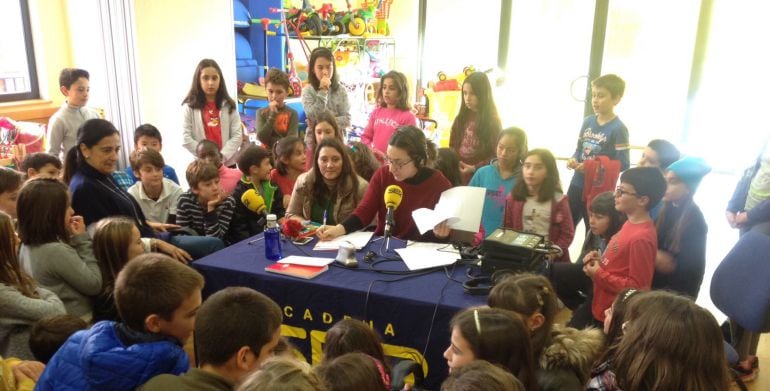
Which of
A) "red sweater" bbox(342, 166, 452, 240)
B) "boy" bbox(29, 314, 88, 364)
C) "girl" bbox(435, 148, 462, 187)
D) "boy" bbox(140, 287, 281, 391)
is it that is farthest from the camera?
"girl" bbox(435, 148, 462, 187)

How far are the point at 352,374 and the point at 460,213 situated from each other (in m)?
1.41

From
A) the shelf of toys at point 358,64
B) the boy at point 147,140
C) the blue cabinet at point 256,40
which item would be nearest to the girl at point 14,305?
the boy at point 147,140

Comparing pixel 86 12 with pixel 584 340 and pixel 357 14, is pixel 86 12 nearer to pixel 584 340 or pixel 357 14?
pixel 357 14

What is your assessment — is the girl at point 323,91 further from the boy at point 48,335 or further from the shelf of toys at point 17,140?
the boy at point 48,335

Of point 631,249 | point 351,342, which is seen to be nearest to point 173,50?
point 351,342

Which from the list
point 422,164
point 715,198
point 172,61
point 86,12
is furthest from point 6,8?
point 715,198

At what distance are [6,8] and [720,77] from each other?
25.6ft

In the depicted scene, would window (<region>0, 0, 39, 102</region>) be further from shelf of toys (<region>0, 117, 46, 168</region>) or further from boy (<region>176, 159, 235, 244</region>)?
boy (<region>176, 159, 235, 244</region>)

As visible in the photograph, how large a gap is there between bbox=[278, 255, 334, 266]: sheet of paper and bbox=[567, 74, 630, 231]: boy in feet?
6.35

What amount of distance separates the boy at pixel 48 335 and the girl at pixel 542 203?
2.14 metres

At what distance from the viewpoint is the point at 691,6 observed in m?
7.01

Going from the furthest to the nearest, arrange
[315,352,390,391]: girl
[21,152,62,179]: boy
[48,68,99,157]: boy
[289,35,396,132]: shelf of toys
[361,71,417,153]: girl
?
[289,35,396,132]: shelf of toys
[361,71,417,153]: girl
[48,68,99,157]: boy
[21,152,62,179]: boy
[315,352,390,391]: girl

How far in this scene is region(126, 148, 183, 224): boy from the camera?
3.37 meters

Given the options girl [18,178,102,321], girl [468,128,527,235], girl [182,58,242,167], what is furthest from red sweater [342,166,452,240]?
girl [182,58,242,167]
